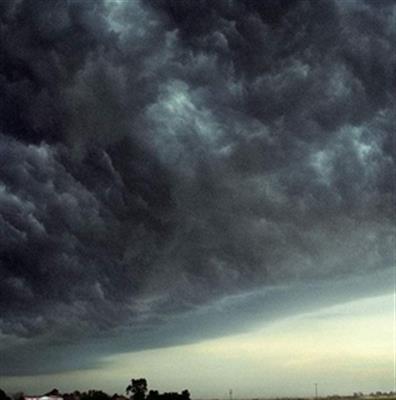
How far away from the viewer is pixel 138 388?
6368 inches

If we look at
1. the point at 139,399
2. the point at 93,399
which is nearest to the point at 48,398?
the point at 93,399

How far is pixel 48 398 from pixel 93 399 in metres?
12.5

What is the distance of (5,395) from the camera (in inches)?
5861

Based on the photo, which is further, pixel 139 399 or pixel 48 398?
pixel 139 399

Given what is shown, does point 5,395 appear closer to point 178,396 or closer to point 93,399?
point 93,399

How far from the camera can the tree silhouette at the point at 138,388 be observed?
6269 inches

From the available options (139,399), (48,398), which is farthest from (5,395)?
(139,399)

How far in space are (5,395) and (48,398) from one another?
16.4 metres

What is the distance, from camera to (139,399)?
15712 cm

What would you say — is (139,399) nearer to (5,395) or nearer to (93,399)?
(93,399)

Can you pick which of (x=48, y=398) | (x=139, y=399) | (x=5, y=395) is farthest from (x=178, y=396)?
(x=5, y=395)

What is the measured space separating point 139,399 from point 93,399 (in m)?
14.3

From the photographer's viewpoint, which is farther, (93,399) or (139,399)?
(139,399)

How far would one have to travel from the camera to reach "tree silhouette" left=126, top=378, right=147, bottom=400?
159225mm
